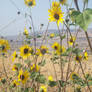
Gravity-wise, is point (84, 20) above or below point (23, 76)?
above

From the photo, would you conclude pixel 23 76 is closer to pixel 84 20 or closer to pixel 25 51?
pixel 25 51

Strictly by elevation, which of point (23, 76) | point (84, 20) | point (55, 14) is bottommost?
point (23, 76)

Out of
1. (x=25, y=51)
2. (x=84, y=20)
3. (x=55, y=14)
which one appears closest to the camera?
(x=84, y=20)

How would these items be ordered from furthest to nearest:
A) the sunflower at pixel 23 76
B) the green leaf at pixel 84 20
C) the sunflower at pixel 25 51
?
the sunflower at pixel 25 51
the sunflower at pixel 23 76
the green leaf at pixel 84 20

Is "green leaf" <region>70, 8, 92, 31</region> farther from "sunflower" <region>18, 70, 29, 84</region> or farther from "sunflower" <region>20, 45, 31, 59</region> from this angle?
"sunflower" <region>20, 45, 31, 59</region>

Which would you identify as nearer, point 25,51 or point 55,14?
point 55,14

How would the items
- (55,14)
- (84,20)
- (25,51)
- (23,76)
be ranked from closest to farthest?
(84,20) → (55,14) → (23,76) → (25,51)

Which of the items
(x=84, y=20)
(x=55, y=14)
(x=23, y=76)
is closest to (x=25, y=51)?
(x=23, y=76)

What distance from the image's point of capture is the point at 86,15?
485 mm

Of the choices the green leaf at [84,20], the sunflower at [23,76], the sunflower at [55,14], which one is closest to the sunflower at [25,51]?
the sunflower at [23,76]

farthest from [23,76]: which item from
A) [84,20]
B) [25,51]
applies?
[84,20]

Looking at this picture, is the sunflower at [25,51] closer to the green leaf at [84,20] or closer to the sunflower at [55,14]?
the sunflower at [55,14]

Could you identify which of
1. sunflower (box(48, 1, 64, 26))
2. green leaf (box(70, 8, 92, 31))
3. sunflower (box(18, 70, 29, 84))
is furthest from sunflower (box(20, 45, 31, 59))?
green leaf (box(70, 8, 92, 31))

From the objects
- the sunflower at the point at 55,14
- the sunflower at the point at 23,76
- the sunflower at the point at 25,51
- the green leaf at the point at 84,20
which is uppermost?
the sunflower at the point at 55,14
